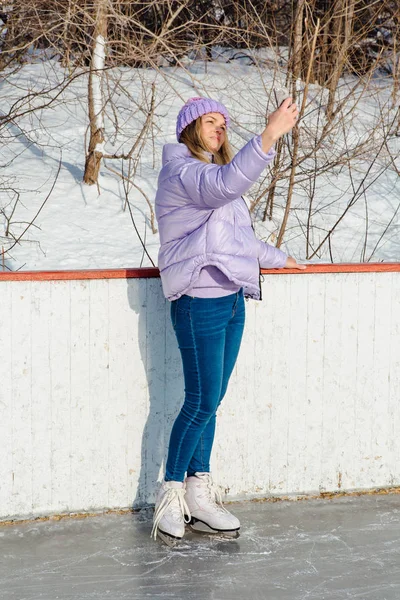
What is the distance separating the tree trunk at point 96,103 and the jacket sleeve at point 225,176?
700cm

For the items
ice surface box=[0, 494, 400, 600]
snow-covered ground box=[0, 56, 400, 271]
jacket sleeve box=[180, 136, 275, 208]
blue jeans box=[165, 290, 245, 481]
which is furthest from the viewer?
snow-covered ground box=[0, 56, 400, 271]

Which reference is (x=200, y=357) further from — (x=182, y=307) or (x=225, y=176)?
(x=225, y=176)

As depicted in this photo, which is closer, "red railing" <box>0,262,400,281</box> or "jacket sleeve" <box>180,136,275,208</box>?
"jacket sleeve" <box>180,136,275,208</box>

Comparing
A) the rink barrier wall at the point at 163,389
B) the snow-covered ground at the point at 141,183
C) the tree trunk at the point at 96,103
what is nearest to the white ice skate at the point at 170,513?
the rink barrier wall at the point at 163,389

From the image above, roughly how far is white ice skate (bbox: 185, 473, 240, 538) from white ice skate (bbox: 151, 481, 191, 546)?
0.05 meters

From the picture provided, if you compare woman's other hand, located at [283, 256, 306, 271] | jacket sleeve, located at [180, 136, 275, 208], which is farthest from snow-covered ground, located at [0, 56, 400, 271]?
jacket sleeve, located at [180, 136, 275, 208]

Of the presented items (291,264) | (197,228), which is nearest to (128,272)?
(197,228)

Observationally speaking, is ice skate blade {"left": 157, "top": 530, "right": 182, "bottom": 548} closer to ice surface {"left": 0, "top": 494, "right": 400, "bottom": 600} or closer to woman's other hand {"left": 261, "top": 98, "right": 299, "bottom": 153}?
ice surface {"left": 0, "top": 494, "right": 400, "bottom": 600}

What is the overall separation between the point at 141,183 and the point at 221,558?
303 inches

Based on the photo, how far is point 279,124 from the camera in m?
2.75

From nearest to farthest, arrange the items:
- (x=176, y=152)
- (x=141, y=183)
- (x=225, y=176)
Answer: (x=225, y=176) < (x=176, y=152) < (x=141, y=183)

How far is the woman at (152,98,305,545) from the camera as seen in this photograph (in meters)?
2.99

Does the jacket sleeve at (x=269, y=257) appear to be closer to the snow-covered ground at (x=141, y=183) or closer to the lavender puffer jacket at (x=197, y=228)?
the lavender puffer jacket at (x=197, y=228)

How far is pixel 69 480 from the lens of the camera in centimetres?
352
